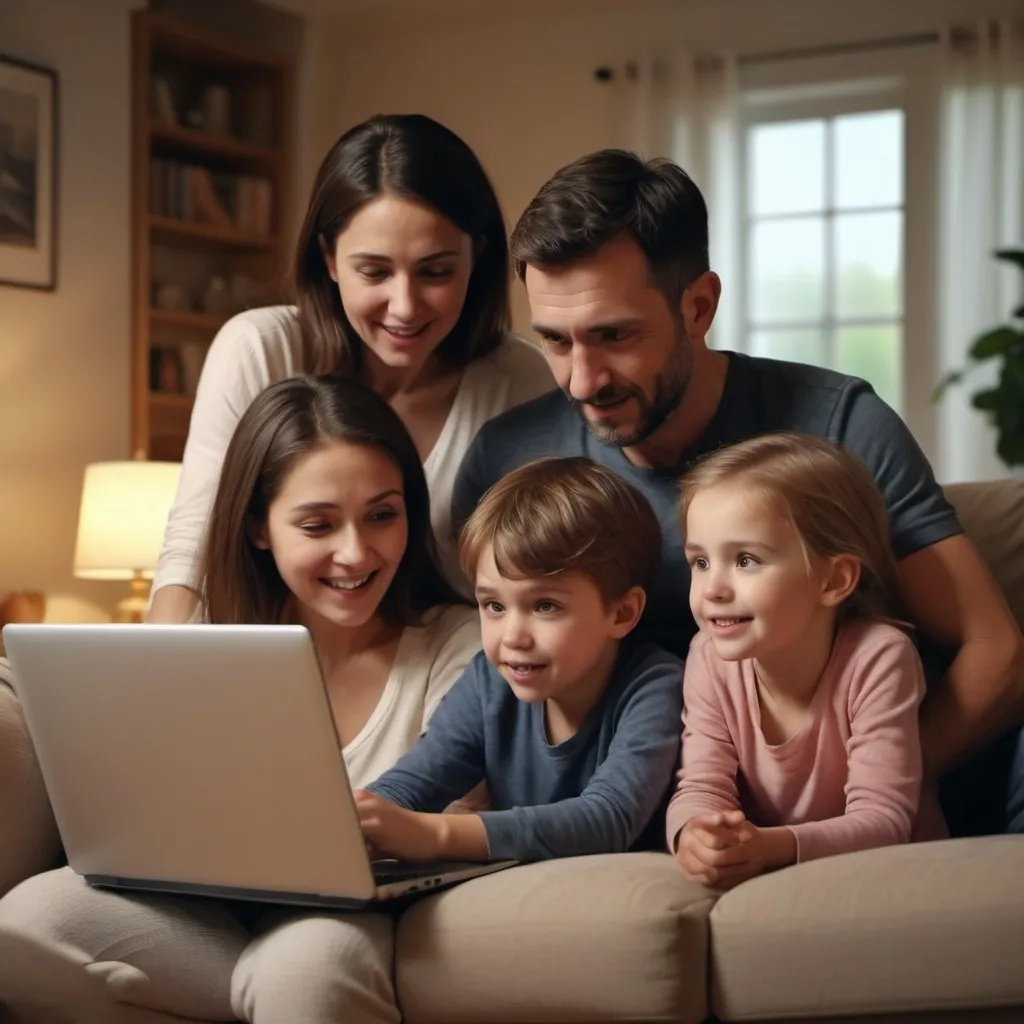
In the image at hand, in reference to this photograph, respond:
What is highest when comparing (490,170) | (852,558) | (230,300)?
(490,170)

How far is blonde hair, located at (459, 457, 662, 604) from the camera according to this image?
1.75 meters

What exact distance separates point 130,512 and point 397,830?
9.17ft

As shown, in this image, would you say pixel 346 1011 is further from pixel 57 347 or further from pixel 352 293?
pixel 57 347

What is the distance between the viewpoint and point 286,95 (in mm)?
5602

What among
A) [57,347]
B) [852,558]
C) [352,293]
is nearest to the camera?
[852,558]

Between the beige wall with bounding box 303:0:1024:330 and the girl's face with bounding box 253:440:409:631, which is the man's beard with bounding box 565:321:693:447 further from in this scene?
the beige wall with bounding box 303:0:1024:330

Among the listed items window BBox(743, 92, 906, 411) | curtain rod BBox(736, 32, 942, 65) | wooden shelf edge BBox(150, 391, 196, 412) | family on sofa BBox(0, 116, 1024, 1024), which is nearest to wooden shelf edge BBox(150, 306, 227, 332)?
wooden shelf edge BBox(150, 391, 196, 412)

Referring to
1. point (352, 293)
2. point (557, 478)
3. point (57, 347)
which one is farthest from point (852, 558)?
point (57, 347)

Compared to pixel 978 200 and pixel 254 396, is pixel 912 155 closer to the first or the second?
pixel 978 200

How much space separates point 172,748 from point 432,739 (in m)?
0.44

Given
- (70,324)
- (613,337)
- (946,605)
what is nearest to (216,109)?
(70,324)

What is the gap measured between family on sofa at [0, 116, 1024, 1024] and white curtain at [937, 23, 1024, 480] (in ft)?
10.1

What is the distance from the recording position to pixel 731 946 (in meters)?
1.50

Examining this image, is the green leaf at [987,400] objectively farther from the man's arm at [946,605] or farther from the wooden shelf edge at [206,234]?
the man's arm at [946,605]
